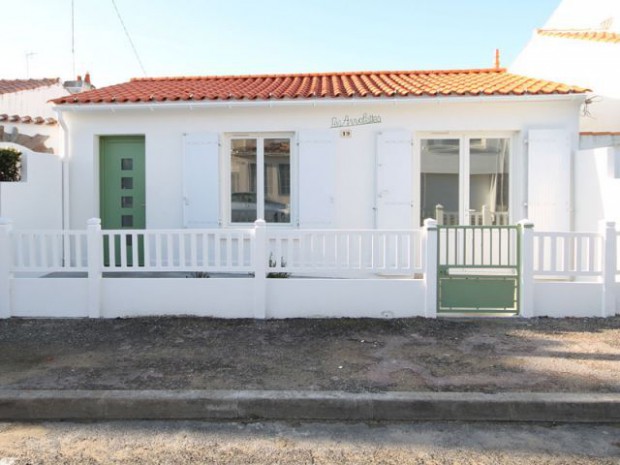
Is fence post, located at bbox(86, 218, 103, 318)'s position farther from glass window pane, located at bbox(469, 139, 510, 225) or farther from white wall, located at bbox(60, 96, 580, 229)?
glass window pane, located at bbox(469, 139, 510, 225)

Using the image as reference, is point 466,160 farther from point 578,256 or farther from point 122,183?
point 122,183

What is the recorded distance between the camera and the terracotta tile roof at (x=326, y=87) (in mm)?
7613

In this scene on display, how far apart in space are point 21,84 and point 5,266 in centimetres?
1061

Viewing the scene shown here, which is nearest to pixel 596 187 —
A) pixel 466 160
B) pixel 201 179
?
pixel 466 160

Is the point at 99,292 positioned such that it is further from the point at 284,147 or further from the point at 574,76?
the point at 574,76

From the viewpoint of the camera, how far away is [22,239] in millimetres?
6227

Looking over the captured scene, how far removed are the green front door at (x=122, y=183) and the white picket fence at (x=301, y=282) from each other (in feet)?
7.56

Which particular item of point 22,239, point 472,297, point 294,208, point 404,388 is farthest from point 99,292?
point 472,297

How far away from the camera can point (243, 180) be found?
8.24m

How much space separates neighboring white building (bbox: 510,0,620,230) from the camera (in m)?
6.91

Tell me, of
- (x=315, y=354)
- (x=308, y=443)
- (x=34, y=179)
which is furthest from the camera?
(x=34, y=179)

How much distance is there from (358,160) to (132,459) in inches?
223

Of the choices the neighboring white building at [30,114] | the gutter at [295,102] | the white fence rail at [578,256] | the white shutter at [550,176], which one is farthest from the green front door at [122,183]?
the white shutter at [550,176]

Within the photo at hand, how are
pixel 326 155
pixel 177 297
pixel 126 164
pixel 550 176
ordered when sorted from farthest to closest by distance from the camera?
pixel 126 164 → pixel 326 155 → pixel 550 176 → pixel 177 297
